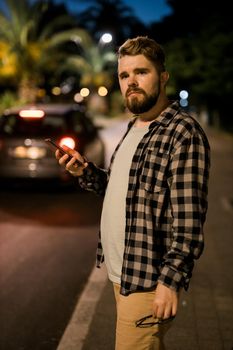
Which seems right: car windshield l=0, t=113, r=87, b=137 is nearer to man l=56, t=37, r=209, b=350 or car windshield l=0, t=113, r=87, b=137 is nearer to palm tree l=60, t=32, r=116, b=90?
man l=56, t=37, r=209, b=350

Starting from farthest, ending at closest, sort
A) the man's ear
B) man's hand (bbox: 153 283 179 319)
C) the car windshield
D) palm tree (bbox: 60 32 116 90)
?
palm tree (bbox: 60 32 116 90) < the car windshield < the man's ear < man's hand (bbox: 153 283 179 319)

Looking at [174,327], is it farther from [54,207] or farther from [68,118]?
[68,118]

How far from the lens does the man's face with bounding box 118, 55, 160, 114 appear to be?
8.14ft

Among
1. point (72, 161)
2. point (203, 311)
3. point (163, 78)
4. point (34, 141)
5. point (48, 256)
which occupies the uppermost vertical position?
point (163, 78)

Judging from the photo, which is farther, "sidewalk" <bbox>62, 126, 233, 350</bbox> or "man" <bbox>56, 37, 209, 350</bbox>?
"sidewalk" <bbox>62, 126, 233, 350</bbox>

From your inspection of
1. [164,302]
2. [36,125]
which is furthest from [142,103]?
[36,125]

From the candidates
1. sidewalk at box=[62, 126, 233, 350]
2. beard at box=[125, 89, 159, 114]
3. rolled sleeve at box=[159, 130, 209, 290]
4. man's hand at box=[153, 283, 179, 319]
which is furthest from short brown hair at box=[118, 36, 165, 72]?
sidewalk at box=[62, 126, 233, 350]

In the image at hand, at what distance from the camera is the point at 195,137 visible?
90.7 inches

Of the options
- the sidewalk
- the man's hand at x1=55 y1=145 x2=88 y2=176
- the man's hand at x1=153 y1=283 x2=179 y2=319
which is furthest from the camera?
the sidewalk

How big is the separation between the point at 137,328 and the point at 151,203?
55cm

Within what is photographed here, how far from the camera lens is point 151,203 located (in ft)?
7.66

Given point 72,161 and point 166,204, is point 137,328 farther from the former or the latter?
point 72,161

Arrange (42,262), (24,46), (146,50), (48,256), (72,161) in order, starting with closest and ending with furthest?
(146,50)
(72,161)
(42,262)
(48,256)
(24,46)

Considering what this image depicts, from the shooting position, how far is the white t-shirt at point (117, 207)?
2.50 meters
